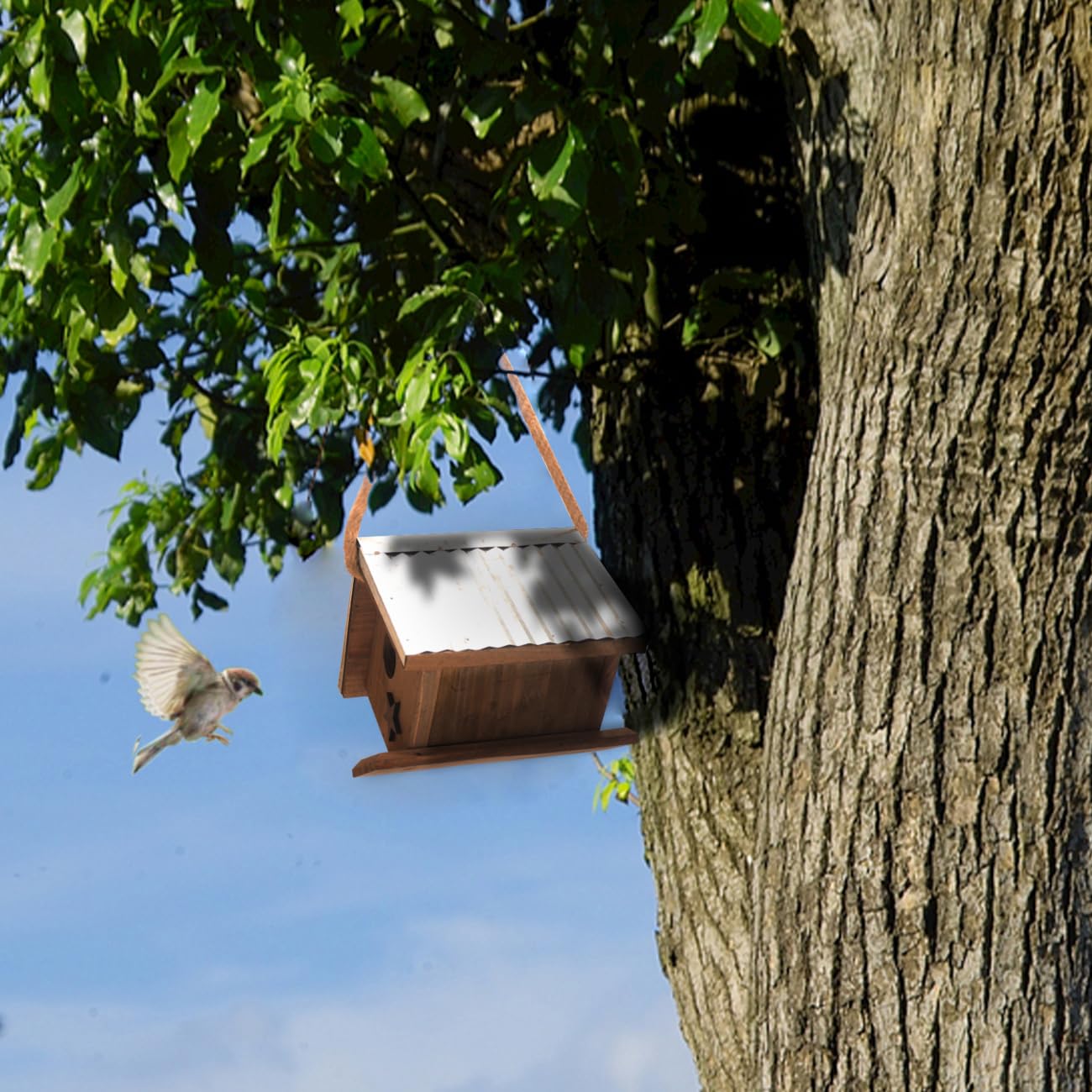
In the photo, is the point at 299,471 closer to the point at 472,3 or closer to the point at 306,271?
the point at 306,271

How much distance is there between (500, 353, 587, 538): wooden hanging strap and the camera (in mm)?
3088

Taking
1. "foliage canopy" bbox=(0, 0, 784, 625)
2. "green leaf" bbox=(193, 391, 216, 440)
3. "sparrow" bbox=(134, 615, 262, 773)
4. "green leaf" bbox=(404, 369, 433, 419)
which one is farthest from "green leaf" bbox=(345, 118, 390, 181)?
"green leaf" bbox=(193, 391, 216, 440)

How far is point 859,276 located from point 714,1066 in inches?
76.8

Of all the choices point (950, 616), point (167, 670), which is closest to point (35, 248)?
point (167, 670)

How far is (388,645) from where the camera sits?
10.8ft

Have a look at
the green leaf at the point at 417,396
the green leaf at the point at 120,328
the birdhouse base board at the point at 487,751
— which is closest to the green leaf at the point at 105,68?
the green leaf at the point at 120,328

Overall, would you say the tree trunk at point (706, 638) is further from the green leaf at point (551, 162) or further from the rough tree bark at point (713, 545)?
the green leaf at point (551, 162)

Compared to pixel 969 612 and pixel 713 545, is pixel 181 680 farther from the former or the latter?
pixel 969 612

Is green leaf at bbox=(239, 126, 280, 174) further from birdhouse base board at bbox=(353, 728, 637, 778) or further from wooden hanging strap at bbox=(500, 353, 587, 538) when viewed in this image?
birdhouse base board at bbox=(353, 728, 637, 778)

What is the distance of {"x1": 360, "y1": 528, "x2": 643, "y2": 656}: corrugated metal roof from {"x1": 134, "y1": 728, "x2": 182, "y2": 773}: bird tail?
2.34 ft

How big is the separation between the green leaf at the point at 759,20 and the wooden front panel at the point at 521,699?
4.37 feet

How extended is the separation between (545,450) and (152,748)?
130 cm

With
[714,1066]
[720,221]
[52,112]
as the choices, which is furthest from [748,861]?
[52,112]

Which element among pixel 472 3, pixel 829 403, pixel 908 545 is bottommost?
pixel 908 545
